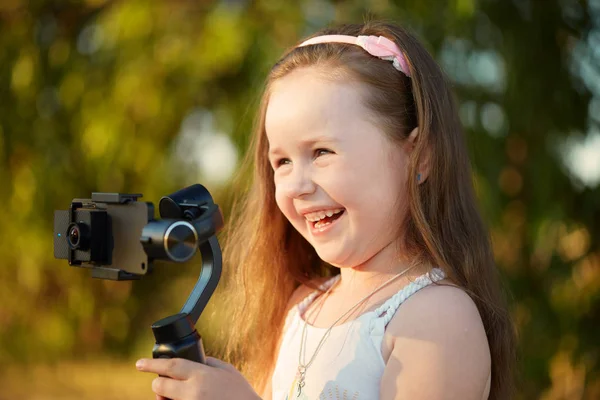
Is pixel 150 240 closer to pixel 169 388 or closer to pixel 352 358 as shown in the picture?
pixel 169 388

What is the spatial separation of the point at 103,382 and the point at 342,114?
347 cm

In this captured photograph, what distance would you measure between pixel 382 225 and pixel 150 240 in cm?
51

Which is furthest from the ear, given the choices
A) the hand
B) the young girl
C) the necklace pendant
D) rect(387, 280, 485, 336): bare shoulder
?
the hand

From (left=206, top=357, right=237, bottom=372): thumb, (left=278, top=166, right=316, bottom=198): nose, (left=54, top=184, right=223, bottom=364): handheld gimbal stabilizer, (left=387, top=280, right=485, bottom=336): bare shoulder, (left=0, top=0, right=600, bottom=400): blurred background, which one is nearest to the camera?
(left=54, top=184, right=223, bottom=364): handheld gimbal stabilizer

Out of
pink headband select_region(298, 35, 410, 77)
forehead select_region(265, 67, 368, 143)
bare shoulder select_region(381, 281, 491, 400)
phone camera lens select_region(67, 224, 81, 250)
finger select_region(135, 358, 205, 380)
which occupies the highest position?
pink headband select_region(298, 35, 410, 77)

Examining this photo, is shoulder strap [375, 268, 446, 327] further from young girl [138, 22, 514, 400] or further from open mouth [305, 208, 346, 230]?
open mouth [305, 208, 346, 230]

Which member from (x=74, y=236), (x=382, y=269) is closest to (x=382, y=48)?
(x=382, y=269)

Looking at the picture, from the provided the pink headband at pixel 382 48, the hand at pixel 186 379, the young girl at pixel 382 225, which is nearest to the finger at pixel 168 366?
the hand at pixel 186 379

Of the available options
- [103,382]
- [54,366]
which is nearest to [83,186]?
[54,366]

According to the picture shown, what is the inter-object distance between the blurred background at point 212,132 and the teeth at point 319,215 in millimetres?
917

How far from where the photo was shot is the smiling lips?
138 cm

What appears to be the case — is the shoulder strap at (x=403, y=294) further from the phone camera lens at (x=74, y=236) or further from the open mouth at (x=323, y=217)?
the phone camera lens at (x=74, y=236)

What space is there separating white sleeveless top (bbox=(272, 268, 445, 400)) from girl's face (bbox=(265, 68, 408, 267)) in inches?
4.8

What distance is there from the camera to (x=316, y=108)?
4.40 feet
